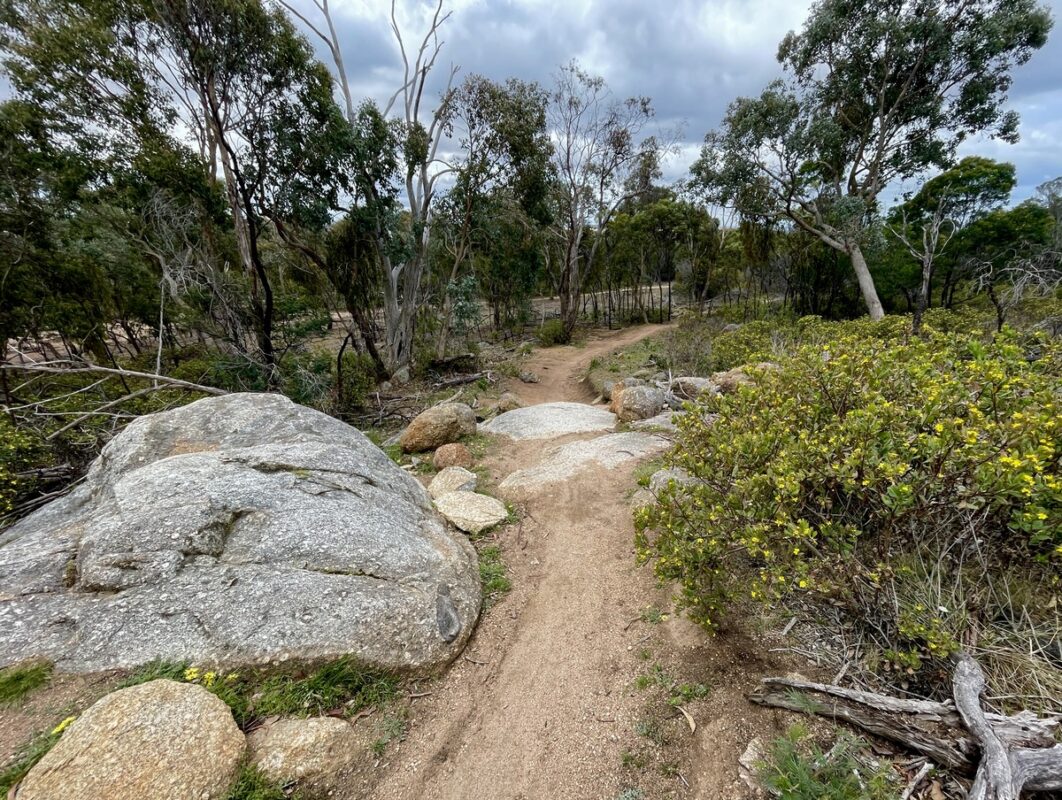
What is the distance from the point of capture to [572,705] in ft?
9.85

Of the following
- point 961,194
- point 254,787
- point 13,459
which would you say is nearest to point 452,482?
point 254,787

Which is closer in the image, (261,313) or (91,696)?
(91,696)

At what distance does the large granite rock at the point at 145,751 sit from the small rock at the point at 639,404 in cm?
769

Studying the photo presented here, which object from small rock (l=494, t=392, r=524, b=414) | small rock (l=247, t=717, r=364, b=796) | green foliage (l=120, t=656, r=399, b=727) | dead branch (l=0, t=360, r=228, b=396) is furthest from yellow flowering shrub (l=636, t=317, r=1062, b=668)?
dead branch (l=0, t=360, r=228, b=396)

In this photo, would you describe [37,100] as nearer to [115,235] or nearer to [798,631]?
[115,235]

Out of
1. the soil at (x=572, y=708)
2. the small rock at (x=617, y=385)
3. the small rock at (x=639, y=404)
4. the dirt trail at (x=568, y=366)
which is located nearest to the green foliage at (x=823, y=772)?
the soil at (x=572, y=708)

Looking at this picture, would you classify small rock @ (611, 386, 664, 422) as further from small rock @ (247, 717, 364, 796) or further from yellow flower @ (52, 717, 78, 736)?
yellow flower @ (52, 717, 78, 736)

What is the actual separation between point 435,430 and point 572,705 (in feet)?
19.1

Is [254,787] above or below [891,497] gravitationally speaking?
below

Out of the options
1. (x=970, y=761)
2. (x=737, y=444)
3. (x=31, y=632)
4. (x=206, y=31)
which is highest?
(x=206, y=31)

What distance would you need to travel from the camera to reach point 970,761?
75.2 inches

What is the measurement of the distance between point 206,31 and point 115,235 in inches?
241

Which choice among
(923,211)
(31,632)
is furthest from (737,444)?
(923,211)

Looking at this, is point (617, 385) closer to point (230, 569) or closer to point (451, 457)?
point (451, 457)
